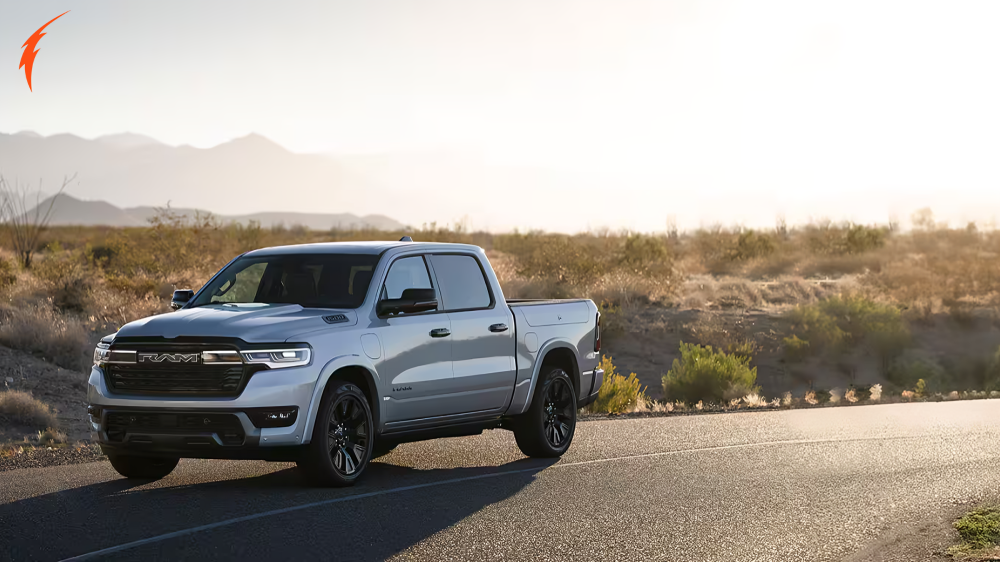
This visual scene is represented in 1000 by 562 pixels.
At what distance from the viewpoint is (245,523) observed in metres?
8.09

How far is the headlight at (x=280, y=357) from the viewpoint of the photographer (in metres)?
8.81


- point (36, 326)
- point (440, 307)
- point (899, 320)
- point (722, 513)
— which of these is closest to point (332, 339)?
point (440, 307)

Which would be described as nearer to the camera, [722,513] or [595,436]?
[722,513]

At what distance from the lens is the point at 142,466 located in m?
10.0

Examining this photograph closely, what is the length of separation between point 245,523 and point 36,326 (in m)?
14.3

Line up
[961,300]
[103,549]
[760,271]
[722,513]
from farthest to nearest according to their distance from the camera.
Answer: [760,271], [961,300], [722,513], [103,549]

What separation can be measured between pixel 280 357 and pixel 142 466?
206cm

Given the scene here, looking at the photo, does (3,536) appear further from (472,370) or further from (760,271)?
(760,271)

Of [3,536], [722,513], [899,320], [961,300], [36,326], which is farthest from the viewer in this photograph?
[961,300]

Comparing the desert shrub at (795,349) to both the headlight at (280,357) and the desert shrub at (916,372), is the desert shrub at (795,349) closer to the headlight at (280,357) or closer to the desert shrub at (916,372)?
the desert shrub at (916,372)

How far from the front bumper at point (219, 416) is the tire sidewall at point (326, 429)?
16 centimetres

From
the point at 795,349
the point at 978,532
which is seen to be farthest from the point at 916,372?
the point at 978,532

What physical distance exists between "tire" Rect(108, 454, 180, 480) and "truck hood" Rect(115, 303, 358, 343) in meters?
1.28

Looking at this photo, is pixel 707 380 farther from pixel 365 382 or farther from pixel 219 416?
pixel 219 416
